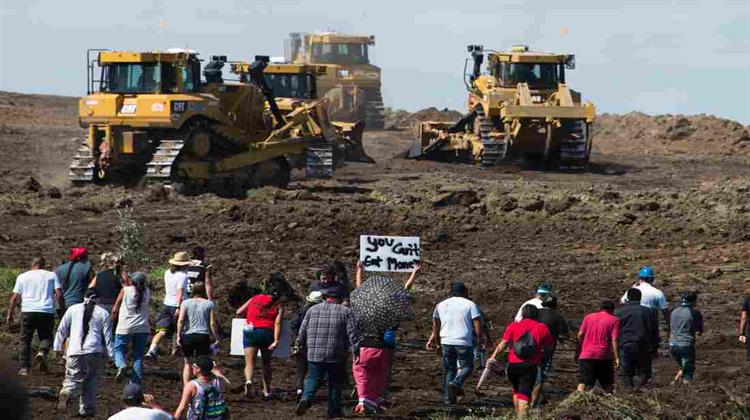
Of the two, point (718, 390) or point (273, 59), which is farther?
point (273, 59)

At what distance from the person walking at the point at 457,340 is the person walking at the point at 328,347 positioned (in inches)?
50.3

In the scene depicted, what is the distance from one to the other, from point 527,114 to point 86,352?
2820cm

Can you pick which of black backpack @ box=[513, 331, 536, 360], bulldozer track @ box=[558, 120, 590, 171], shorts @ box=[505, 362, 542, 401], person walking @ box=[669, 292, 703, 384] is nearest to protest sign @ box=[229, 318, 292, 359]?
shorts @ box=[505, 362, 542, 401]

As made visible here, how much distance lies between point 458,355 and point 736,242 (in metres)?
13.5

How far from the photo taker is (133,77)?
104 feet

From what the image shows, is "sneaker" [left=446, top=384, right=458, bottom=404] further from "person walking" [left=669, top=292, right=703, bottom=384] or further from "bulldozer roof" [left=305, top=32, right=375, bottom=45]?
"bulldozer roof" [left=305, top=32, right=375, bottom=45]

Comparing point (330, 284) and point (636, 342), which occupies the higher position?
point (330, 284)

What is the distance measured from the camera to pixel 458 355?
1325 cm

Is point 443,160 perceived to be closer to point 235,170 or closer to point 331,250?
point 235,170

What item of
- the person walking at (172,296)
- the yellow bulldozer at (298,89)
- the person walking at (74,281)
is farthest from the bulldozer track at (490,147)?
the person walking at (74,281)

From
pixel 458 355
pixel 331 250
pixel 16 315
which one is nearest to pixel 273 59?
pixel 331 250

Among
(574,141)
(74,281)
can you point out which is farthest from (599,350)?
(574,141)

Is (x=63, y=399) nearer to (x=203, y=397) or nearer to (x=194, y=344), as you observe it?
(x=194, y=344)

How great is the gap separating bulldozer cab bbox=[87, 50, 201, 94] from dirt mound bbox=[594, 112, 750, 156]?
2809cm
